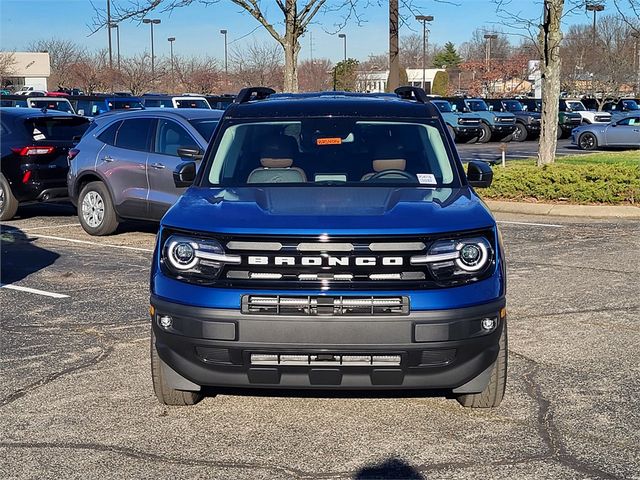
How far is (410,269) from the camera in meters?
4.66

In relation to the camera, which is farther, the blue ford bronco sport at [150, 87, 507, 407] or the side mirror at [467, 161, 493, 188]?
the side mirror at [467, 161, 493, 188]

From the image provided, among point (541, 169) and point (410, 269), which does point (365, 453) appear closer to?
point (410, 269)

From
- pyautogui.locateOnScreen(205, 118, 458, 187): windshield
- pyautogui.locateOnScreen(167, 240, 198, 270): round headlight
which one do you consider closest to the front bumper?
pyautogui.locateOnScreen(167, 240, 198, 270): round headlight

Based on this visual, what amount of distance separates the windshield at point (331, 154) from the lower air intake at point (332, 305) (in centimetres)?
136

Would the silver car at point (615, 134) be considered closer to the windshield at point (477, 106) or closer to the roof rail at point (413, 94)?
the windshield at point (477, 106)

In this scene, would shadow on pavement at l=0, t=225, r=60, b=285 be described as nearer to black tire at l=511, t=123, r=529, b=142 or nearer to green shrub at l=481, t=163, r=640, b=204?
green shrub at l=481, t=163, r=640, b=204

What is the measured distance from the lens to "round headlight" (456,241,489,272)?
15.5 ft

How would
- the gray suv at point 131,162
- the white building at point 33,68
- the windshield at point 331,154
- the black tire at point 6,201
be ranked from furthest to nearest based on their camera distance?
1. the white building at point 33,68
2. the black tire at point 6,201
3. the gray suv at point 131,162
4. the windshield at point 331,154

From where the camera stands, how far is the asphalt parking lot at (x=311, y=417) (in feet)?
14.7

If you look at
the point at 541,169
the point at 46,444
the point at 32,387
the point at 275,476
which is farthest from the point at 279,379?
the point at 541,169

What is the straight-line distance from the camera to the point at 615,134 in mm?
29484

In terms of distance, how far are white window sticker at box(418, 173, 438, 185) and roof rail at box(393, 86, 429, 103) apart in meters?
0.88

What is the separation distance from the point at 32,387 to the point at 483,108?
1242 inches

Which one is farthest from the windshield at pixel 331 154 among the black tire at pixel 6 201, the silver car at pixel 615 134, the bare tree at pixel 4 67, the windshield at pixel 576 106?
the bare tree at pixel 4 67
